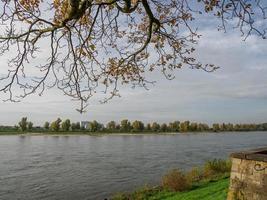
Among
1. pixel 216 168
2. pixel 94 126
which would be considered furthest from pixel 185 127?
pixel 216 168

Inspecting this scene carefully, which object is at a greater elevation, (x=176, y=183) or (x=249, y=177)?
(x=249, y=177)

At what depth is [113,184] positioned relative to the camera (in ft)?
89.0

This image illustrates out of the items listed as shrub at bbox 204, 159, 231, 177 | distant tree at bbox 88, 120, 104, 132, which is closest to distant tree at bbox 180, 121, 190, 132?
distant tree at bbox 88, 120, 104, 132

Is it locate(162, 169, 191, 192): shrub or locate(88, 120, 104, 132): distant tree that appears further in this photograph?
locate(88, 120, 104, 132): distant tree

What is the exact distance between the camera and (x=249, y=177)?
711 centimetres

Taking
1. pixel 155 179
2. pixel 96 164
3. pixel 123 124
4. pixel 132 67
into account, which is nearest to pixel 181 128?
pixel 123 124

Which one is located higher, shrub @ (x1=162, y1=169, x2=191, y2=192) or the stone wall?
the stone wall

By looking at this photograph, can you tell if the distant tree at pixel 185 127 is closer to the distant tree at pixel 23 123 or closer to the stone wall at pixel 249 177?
the distant tree at pixel 23 123

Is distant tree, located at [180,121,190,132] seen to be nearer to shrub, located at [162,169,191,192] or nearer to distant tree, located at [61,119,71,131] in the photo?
distant tree, located at [61,119,71,131]

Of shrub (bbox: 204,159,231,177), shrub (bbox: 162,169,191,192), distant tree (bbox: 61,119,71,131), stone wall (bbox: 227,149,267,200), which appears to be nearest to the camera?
stone wall (bbox: 227,149,267,200)

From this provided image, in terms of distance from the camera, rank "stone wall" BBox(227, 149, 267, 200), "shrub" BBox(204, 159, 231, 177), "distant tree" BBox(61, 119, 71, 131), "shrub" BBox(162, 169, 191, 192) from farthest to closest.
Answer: "distant tree" BBox(61, 119, 71, 131)
"shrub" BBox(204, 159, 231, 177)
"shrub" BBox(162, 169, 191, 192)
"stone wall" BBox(227, 149, 267, 200)

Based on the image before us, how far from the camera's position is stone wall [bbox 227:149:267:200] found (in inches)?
271

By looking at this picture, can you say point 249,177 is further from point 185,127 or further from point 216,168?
point 185,127

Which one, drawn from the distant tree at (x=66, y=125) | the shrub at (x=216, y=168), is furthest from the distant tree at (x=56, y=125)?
the shrub at (x=216, y=168)
